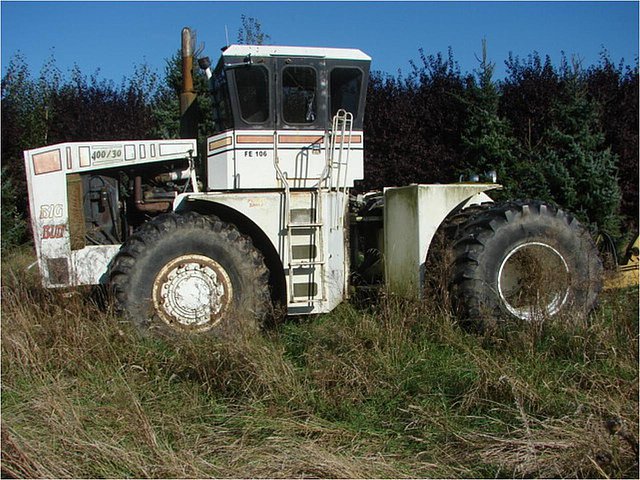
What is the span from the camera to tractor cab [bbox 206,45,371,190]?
6473 millimetres

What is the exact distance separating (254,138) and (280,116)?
0.32 meters

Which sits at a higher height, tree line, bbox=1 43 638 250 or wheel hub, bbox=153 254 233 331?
tree line, bbox=1 43 638 250

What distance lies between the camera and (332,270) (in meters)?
6.33

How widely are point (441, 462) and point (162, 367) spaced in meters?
2.22

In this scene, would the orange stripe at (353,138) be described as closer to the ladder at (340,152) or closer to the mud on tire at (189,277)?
the ladder at (340,152)

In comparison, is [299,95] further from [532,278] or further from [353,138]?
[532,278]

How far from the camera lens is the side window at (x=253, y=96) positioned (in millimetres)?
6516

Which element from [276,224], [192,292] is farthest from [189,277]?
[276,224]

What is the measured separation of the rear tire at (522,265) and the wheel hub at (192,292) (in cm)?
201

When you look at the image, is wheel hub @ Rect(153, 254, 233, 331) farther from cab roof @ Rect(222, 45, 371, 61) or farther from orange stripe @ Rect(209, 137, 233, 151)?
cab roof @ Rect(222, 45, 371, 61)

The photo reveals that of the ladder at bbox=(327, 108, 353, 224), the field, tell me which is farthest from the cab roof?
the field

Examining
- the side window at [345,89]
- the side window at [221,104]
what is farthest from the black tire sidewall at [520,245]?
the side window at [221,104]

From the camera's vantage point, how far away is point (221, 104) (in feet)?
22.3

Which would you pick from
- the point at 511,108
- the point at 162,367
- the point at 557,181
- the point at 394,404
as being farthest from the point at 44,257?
the point at 511,108
